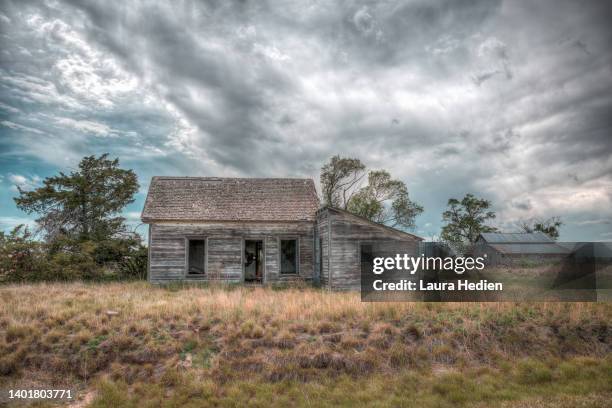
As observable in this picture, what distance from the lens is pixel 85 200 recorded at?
2225 centimetres

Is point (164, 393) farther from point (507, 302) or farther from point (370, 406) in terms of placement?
point (507, 302)

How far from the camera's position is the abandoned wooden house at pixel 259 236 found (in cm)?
1670

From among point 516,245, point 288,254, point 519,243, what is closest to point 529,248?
point 519,243

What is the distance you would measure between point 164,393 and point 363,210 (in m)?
21.1

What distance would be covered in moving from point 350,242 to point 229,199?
21.9 feet

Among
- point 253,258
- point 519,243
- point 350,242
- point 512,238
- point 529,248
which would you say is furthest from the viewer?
point 512,238

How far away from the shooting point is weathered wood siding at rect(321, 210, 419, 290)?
54.3ft

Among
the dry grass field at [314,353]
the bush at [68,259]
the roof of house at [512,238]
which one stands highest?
the roof of house at [512,238]

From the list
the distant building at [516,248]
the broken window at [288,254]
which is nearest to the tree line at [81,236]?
the broken window at [288,254]

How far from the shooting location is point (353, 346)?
8.67 meters

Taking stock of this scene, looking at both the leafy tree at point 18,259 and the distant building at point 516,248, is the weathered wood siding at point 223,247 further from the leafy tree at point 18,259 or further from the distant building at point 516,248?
the distant building at point 516,248

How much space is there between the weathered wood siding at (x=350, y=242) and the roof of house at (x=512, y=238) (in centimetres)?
2235

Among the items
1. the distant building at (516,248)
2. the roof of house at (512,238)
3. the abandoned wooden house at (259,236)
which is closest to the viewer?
the abandoned wooden house at (259,236)

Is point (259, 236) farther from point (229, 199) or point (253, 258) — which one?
point (253, 258)
